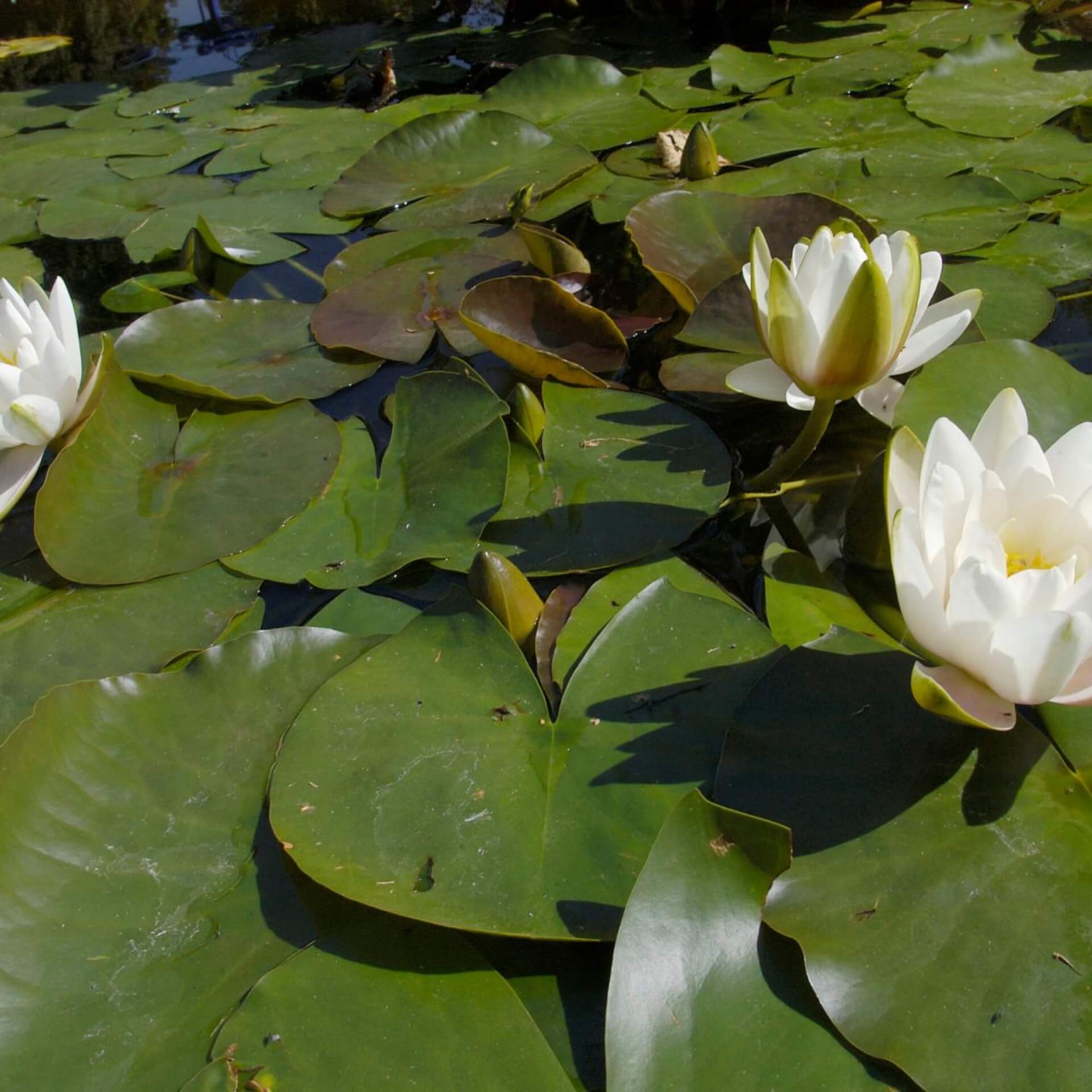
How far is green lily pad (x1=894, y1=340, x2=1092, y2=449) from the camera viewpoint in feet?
5.10

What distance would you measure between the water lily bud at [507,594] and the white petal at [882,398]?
736 mm

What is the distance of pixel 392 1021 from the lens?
95cm

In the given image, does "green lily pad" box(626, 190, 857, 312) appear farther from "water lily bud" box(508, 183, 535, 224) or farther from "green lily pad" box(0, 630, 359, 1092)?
"green lily pad" box(0, 630, 359, 1092)

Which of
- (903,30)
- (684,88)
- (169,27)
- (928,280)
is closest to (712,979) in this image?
(928,280)

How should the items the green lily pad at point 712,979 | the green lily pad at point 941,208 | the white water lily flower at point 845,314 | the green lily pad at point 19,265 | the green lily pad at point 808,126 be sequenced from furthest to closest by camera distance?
1. the green lily pad at point 808,126
2. the green lily pad at point 19,265
3. the green lily pad at point 941,208
4. the white water lily flower at point 845,314
5. the green lily pad at point 712,979

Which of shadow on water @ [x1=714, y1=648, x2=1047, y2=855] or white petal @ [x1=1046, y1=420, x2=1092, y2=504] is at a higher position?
white petal @ [x1=1046, y1=420, x2=1092, y2=504]

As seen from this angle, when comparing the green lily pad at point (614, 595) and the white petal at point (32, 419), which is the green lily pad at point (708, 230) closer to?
the green lily pad at point (614, 595)

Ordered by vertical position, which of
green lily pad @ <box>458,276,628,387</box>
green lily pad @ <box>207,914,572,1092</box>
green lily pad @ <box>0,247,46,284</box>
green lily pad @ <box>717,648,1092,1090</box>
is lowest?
green lily pad @ <box>207,914,572,1092</box>

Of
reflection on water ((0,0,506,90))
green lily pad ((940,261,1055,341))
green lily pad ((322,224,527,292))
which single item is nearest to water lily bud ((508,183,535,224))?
green lily pad ((322,224,527,292))

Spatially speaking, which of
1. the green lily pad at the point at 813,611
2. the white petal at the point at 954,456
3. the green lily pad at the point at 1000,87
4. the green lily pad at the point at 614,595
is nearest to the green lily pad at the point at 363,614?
the green lily pad at the point at 614,595

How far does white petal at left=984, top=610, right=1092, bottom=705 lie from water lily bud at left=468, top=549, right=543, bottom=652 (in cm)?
68

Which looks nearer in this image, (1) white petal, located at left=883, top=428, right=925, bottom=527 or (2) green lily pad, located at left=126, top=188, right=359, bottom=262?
(1) white petal, located at left=883, top=428, right=925, bottom=527

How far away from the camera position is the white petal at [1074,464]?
1.07 metres

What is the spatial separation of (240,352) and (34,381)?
601 millimetres
